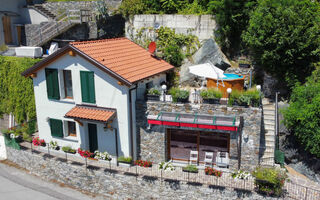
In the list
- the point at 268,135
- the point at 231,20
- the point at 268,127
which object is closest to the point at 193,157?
the point at 268,135

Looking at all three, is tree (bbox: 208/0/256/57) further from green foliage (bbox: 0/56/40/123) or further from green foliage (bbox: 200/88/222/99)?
green foliage (bbox: 0/56/40/123)

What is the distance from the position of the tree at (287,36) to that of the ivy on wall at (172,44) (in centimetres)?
562

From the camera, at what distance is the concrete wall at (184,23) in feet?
78.4

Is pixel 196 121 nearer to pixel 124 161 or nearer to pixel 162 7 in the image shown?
pixel 124 161

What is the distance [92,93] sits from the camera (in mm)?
17516

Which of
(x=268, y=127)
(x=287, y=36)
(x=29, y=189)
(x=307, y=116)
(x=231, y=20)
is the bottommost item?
(x=29, y=189)

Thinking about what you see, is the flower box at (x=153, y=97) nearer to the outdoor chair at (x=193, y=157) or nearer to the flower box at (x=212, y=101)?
the flower box at (x=212, y=101)

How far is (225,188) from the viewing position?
48.3 feet

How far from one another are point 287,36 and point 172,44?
8.97 m

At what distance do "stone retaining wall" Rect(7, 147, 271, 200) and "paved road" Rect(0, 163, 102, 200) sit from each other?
47 centimetres

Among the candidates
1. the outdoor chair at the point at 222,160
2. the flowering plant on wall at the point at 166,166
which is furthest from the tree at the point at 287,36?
the flowering plant on wall at the point at 166,166

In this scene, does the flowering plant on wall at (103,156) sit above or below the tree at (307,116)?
below

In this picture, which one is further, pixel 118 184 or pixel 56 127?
pixel 56 127

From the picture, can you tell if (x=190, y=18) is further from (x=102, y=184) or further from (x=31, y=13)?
(x=31, y=13)
